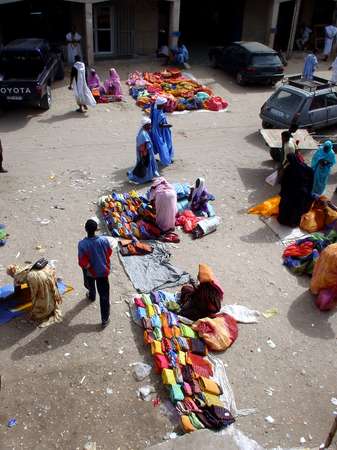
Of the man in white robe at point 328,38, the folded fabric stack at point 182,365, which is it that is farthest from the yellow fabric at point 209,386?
the man in white robe at point 328,38

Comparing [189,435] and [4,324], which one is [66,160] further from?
[189,435]

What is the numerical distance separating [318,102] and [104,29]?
10.7 m

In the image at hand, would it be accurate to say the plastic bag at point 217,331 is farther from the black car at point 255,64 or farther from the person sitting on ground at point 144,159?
the black car at point 255,64

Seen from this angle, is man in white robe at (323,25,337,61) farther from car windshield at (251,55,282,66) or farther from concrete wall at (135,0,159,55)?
concrete wall at (135,0,159,55)

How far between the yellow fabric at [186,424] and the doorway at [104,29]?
56.2 ft

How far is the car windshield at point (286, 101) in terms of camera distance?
464 inches

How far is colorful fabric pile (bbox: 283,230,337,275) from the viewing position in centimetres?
757

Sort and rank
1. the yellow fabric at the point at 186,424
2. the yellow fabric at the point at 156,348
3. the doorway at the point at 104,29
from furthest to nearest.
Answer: the doorway at the point at 104,29 → the yellow fabric at the point at 156,348 → the yellow fabric at the point at 186,424

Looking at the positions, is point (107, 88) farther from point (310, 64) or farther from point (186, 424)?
point (186, 424)

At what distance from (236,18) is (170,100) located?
930 centimetres

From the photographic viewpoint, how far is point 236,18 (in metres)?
21.0

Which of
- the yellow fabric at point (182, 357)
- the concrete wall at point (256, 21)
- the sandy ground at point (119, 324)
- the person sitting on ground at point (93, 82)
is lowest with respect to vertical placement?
the sandy ground at point (119, 324)

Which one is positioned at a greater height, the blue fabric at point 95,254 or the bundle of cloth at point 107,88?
the blue fabric at point 95,254

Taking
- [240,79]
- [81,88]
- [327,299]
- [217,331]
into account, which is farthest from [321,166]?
[240,79]
